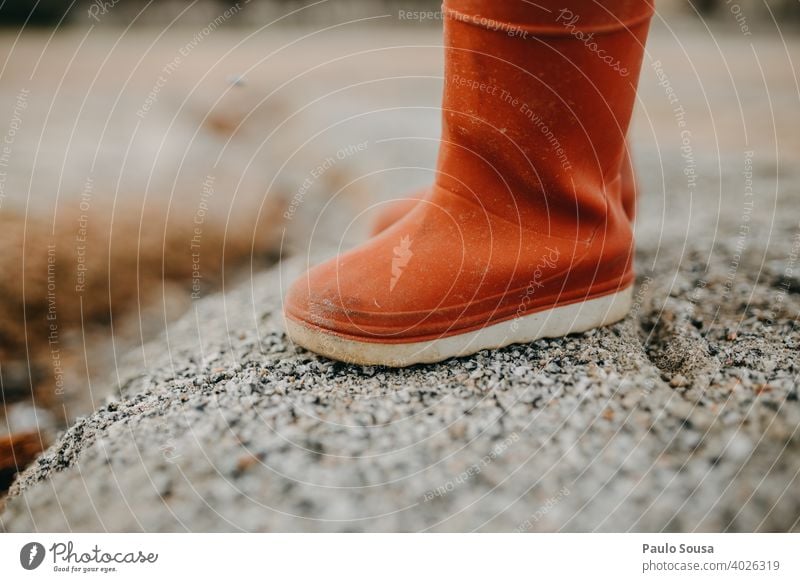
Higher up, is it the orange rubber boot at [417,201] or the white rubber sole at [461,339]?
the orange rubber boot at [417,201]

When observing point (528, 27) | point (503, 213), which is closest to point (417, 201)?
point (503, 213)

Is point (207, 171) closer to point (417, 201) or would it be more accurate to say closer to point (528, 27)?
point (417, 201)

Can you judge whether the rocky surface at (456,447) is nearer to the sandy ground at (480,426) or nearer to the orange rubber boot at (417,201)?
the sandy ground at (480,426)

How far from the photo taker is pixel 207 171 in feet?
5.31

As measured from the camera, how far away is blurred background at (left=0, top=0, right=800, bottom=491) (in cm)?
101

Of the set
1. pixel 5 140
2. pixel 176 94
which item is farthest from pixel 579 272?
pixel 176 94

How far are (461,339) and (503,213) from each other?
15 cm
